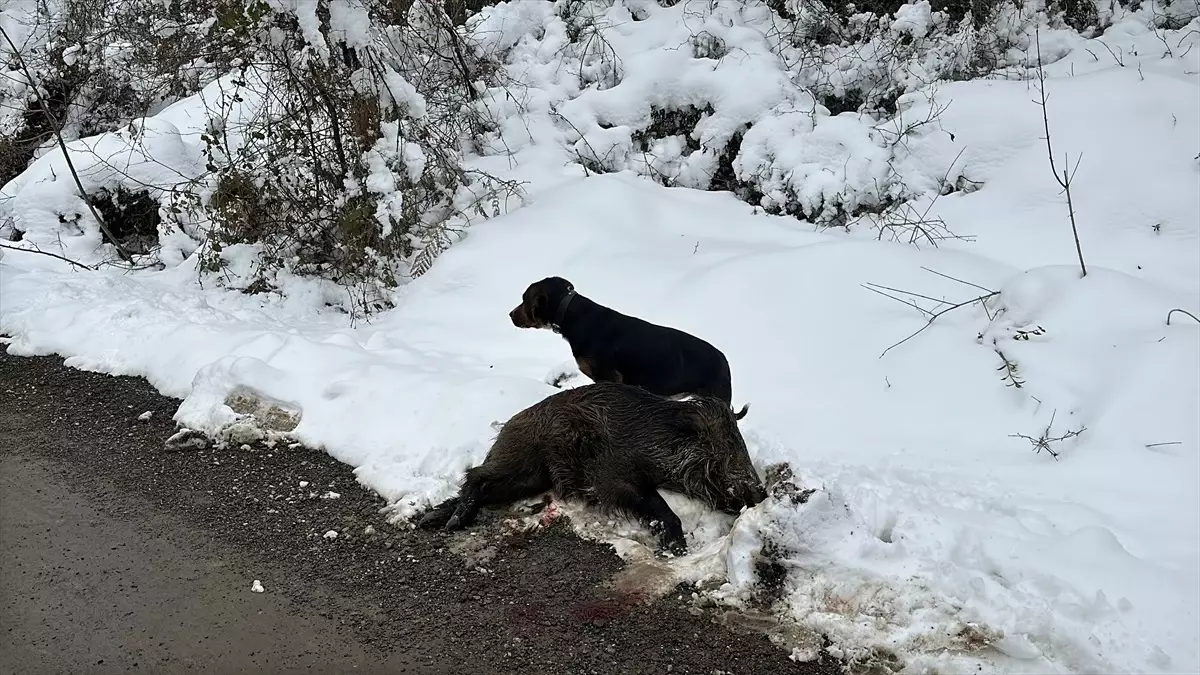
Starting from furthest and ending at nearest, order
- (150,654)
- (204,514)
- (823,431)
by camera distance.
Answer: (823,431)
(204,514)
(150,654)

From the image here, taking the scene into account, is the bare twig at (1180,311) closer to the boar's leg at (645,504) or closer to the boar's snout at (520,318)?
the boar's leg at (645,504)

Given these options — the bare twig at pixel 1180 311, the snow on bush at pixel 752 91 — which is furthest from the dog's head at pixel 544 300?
the bare twig at pixel 1180 311

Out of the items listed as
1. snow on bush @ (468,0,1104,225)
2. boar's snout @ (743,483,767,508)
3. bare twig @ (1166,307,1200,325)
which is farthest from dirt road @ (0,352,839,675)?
snow on bush @ (468,0,1104,225)

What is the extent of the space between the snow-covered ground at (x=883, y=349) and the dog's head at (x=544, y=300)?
39 cm

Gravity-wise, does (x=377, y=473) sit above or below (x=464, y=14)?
below

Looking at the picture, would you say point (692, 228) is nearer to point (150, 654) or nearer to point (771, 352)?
point (771, 352)

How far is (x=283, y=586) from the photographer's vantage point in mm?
3834

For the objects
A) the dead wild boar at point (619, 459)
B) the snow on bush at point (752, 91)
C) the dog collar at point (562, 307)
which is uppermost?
the snow on bush at point (752, 91)

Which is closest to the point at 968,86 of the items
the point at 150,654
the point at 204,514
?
the point at 204,514

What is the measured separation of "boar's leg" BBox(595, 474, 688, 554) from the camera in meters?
3.98

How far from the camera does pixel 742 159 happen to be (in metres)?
8.11

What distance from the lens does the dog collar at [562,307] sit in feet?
18.0

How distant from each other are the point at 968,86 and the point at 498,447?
5906 mm

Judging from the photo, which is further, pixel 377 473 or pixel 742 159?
pixel 742 159
